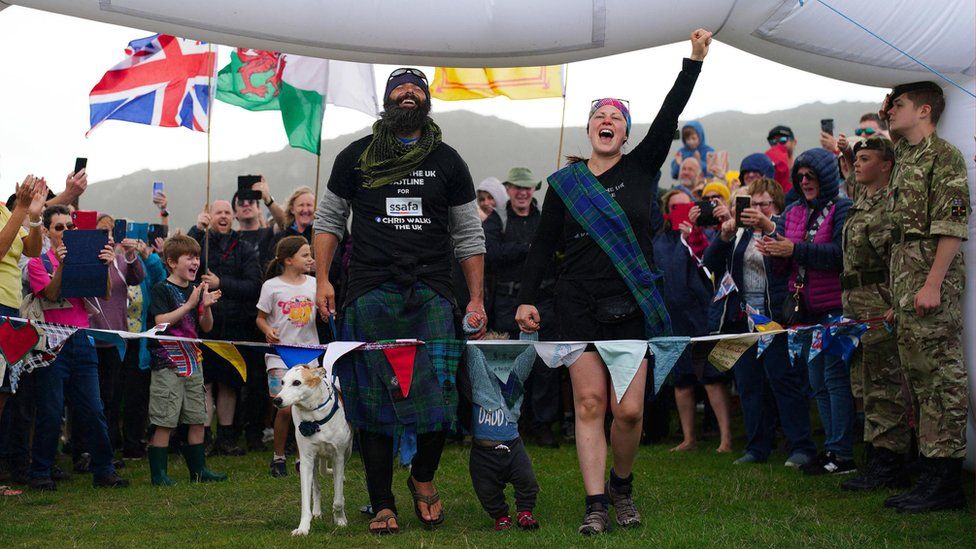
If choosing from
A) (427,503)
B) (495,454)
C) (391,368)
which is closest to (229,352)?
(391,368)

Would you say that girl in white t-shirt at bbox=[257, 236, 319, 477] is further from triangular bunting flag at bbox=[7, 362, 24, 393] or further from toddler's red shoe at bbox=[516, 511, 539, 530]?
toddler's red shoe at bbox=[516, 511, 539, 530]

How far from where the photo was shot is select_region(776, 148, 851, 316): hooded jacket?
7863 mm

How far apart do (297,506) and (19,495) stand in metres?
2.20

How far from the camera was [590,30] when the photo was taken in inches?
250

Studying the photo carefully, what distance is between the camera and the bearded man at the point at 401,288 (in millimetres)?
5996

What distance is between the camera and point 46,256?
8578 mm

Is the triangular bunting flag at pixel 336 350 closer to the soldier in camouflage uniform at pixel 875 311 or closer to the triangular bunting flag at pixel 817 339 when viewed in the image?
the triangular bunting flag at pixel 817 339

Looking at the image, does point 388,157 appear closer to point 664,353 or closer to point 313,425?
point 313,425

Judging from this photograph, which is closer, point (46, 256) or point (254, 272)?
point (46, 256)

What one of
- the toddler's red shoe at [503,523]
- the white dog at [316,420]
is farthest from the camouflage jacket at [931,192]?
the white dog at [316,420]

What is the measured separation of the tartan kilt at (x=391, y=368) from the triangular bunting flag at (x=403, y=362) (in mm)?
31

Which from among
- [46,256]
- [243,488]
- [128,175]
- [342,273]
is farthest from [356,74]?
[128,175]

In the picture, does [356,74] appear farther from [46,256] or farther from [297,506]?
[297,506]

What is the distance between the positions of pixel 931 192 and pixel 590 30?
2.04 meters
